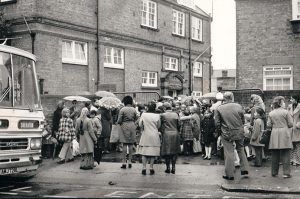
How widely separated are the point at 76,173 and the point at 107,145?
4.26 m

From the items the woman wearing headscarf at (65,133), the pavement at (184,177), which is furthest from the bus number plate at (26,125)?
the woman wearing headscarf at (65,133)

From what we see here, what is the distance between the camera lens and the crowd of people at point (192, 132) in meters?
11.3

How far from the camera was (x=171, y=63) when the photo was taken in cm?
3222

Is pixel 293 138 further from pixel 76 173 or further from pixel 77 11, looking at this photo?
pixel 77 11

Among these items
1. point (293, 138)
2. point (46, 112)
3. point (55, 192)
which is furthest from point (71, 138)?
point (293, 138)

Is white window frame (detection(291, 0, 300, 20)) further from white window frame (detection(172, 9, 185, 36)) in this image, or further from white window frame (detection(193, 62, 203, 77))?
white window frame (detection(193, 62, 203, 77))

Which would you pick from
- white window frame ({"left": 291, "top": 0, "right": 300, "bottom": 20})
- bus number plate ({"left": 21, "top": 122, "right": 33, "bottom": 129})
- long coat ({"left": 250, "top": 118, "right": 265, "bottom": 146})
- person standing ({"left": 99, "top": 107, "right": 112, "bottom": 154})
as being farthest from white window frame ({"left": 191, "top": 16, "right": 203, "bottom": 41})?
bus number plate ({"left": 21, "top": 122, "right": 33, "bottom": 129})

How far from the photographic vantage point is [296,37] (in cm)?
1948

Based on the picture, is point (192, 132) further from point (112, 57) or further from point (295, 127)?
point (112, 57)

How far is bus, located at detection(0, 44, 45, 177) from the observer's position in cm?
1009

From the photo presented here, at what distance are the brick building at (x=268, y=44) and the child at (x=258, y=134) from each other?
6.98m

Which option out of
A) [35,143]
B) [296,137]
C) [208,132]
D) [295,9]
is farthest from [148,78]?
[35,143]

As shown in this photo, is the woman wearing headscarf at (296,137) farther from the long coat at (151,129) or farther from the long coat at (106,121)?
the long coat at (106,121)

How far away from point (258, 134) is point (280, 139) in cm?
172
